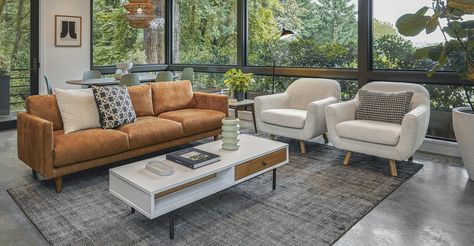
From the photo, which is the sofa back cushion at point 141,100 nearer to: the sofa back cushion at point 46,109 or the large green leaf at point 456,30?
the sofa back cushion at point 46,109

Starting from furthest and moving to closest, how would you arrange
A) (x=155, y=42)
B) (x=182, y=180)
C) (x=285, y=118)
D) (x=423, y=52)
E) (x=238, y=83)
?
(x=155, y=42)
(x=238, y=83)
(x=285, y=118)
(x=423, y=52)
(x=182, y=180)

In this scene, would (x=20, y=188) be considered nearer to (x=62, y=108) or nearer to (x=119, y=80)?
(x=62, y=108)

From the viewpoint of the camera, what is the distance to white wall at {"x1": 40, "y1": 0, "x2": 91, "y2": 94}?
6.06 m

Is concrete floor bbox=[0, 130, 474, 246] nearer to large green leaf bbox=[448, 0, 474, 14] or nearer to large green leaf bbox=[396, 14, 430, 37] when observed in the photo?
large green leaf bbox=[396, 14, 430, 37]

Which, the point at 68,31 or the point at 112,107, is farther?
the point at 68,31

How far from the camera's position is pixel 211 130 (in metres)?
4.61

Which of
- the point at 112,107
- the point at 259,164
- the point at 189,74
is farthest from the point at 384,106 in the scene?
the point at 189,74

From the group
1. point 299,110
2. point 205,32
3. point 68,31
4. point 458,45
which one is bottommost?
point 299,110

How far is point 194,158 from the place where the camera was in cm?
279

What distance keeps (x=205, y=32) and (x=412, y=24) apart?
4199mm

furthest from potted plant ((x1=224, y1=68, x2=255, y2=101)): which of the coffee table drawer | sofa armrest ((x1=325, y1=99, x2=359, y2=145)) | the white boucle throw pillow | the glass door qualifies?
the glass door

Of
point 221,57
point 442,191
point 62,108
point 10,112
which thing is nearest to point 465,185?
point 442,191

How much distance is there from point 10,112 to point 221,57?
3.56 meters

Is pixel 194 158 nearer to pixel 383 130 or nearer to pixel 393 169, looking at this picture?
pixel 383 130
